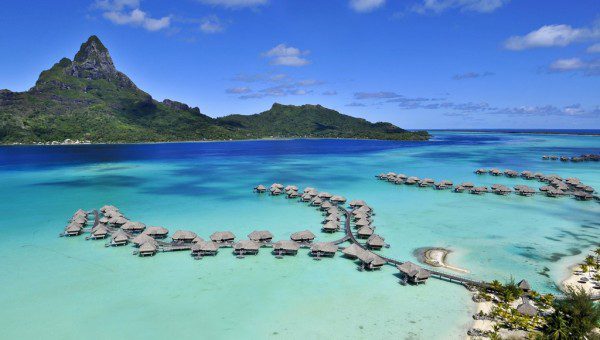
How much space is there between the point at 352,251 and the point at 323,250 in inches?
71.2

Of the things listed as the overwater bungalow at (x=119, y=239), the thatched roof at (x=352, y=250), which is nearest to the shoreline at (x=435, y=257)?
the thatched roof at (x=352, y=250)

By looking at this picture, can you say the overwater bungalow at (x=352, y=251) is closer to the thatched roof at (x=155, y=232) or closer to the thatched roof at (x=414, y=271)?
the thatched roof at (x=414, y=271)

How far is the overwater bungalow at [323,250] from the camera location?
22312mm

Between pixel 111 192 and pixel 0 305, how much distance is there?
29676 mm

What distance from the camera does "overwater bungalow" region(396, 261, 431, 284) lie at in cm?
1855

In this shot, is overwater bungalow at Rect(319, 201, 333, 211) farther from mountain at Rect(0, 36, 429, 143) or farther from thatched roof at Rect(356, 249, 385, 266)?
mountain at Rect(0, 36, 429, 143)

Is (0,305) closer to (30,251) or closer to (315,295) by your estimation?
(30,251)

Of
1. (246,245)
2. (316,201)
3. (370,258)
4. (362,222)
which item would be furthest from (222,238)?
(316,201)

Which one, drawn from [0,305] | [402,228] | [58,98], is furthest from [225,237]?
[58,98]

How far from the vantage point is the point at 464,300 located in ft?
55.4

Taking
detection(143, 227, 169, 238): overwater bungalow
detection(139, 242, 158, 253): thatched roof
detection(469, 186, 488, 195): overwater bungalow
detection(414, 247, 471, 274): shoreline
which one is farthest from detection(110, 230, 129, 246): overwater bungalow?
detection(469, 186, 488, 195): overwater bungalow

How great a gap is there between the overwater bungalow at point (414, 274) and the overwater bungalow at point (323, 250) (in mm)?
4704

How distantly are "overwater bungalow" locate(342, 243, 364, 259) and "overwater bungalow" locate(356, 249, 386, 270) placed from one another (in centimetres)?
56

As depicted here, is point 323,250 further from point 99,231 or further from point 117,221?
point 117,221
